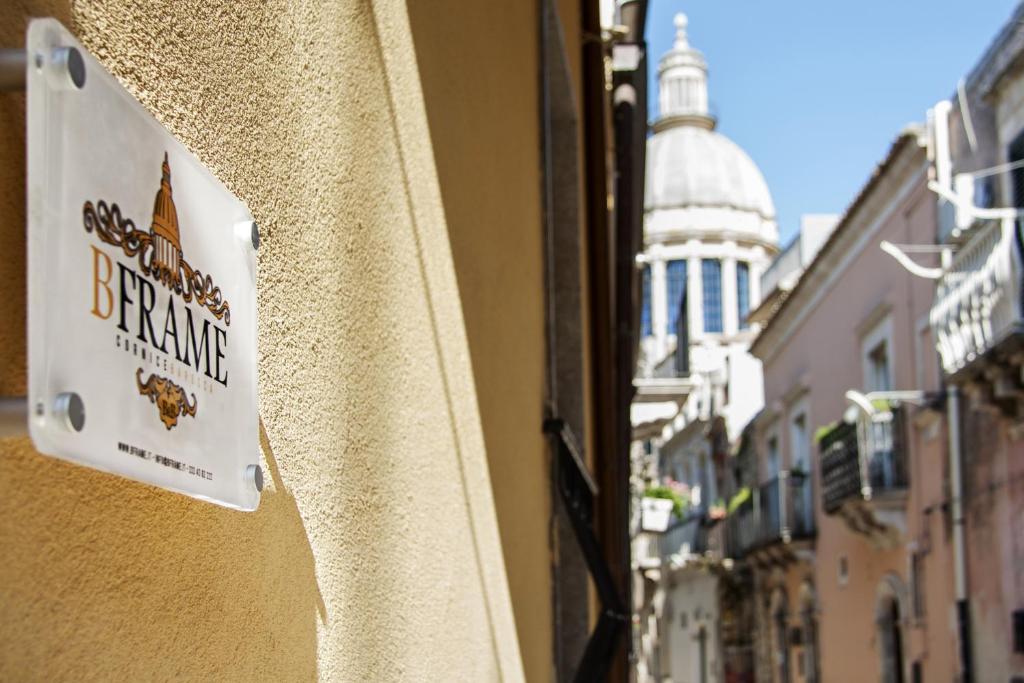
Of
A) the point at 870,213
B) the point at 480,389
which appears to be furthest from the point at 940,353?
the point at 480,389

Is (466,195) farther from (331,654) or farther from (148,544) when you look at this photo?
(148,544)

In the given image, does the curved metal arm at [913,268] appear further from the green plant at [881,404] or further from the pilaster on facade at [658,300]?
the pilaster on facade at [658,300]

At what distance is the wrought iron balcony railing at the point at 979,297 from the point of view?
1363cm

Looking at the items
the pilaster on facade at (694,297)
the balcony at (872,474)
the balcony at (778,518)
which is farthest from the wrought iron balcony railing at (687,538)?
the pilaster on facade at (694,297)

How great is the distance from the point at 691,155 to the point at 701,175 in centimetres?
177

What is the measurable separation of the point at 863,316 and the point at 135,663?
2021cm

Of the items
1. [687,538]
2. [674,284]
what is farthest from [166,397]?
[674,284]

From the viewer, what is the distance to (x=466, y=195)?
8.54 ft

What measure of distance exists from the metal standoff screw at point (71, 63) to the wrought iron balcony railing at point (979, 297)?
44.1 feet

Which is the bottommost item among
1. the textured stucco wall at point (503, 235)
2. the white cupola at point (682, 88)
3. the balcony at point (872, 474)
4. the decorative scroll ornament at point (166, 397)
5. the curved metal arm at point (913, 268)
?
the decorative scroll ornament at point (166, 397)

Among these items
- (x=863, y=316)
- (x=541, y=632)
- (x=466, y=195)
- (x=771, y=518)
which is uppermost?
(x=863, y=316)

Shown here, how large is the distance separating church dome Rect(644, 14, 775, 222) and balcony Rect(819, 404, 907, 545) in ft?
121

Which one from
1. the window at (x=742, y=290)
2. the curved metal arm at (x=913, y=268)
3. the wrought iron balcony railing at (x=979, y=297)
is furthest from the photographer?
the window at (x=742, y=290)

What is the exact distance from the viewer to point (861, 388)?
20.6 meters
